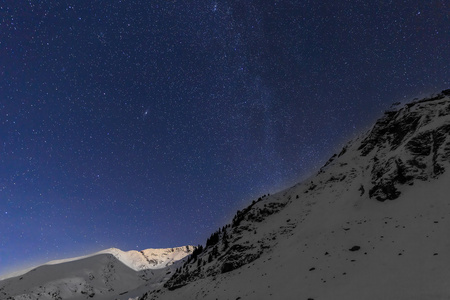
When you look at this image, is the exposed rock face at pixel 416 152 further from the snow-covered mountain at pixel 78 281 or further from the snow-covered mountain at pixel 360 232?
the snow-covered mountain at pixel 78 281

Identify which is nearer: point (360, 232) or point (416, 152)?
point (360, 232)

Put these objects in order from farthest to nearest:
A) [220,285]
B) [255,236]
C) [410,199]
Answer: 1. [255,236]
2. [220,285]
3. [410,199]

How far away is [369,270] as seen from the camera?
16625 millimetres

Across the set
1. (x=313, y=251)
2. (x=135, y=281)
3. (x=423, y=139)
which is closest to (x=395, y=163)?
(x=423, y=139)

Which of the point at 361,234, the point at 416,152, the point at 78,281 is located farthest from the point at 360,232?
the point at 78,281

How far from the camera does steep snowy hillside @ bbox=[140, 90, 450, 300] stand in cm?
1530

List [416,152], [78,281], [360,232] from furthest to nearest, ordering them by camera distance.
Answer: [78,281]
[416,152]
[360,232]

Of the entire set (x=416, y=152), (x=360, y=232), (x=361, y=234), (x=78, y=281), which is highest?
(x=416, y=152)

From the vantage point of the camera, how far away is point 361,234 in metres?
23.3

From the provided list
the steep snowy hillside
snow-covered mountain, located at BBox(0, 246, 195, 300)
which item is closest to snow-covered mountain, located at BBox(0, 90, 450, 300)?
the steep snowy hillside

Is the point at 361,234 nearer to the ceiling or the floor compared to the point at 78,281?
nearer to the ceiling

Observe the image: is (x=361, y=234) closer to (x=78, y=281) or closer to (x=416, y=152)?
(x=416, y=152)

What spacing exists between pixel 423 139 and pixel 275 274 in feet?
91.0

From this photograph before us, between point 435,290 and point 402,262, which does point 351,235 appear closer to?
point 402,262
